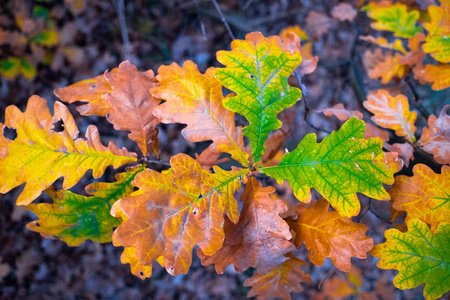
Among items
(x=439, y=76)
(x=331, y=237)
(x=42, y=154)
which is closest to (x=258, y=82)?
(x=331, y=237)

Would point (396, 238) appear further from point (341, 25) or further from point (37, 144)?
point (341, 25)

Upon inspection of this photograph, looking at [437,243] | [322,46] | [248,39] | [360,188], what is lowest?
[322,46]

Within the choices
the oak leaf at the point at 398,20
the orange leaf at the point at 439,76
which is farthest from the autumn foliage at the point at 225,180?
the oak leaf at the point at 398,20

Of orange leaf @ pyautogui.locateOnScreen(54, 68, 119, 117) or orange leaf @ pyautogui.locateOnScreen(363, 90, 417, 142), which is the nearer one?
orange leaf @ pyautogui.locateOnScreen(54, 68, 119, 117)

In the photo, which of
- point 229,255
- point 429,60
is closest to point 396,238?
point 229,255

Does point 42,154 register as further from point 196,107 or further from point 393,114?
Result: point 393,114

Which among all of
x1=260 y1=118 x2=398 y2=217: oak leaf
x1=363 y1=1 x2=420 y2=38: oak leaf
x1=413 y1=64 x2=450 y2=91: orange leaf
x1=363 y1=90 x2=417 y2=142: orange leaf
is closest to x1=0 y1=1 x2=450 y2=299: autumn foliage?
x1=260 y1=118 x2=398 y2=217: oak leaf

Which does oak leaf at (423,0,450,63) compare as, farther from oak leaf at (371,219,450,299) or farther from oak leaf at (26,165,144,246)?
oak leaf at (26,165,144,246)
